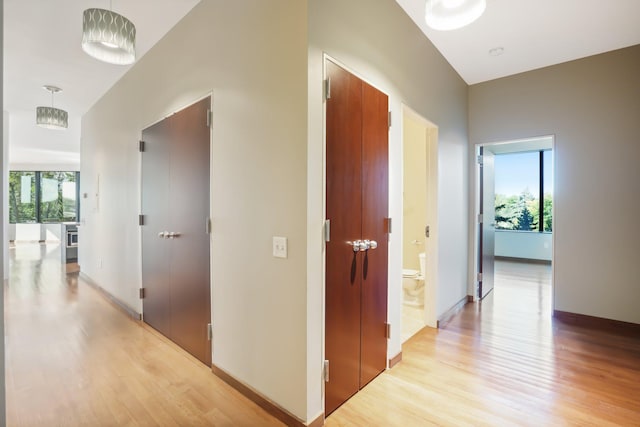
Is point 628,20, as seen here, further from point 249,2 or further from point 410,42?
point 249,2

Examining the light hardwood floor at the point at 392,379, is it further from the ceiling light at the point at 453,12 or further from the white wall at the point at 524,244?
the white wall at the point at 524,244

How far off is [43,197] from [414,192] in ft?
40.0

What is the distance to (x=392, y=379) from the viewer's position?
97.1 inches

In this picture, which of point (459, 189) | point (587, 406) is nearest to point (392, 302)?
point (587, 406)

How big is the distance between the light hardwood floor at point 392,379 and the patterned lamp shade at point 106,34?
2464 millimetres

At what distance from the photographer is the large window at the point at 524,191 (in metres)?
7.14

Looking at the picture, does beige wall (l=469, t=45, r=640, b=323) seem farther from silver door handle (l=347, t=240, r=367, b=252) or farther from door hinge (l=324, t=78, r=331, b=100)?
door hinge (l=324, t=78, r=331, b=100)

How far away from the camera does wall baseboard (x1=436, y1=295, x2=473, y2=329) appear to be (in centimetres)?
347

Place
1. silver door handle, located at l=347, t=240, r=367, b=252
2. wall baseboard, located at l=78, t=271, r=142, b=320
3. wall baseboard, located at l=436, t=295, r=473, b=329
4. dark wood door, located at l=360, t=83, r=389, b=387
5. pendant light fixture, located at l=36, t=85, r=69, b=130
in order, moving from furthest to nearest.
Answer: pendant light fixture, located at l=36, t=85, r=69, b=130, wall baseboard, located at l=78, t=271, r=142, b=320, wall baseboard, located at l=436, t=295, r=473, b=329, dark wood door, located at l=360, t=83, r=389, b=387, silver door handle, located at l=347, t=240, r=367, b=252

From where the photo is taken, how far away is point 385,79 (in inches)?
102

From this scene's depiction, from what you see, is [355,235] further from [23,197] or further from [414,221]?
[23,197]

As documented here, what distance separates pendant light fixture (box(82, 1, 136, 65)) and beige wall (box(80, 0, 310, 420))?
1.63 ft

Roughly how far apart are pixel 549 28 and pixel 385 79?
190 cm

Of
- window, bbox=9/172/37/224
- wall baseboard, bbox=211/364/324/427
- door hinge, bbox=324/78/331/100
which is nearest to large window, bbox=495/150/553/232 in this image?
door hinge, bbox=324/78/331/100
